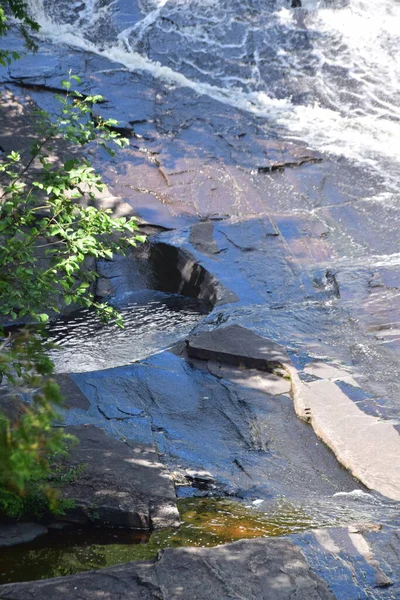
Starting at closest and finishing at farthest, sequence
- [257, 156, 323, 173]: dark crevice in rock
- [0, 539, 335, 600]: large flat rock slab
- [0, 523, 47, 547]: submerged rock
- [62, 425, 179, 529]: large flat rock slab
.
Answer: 1. [0, 539, 335, 600]: large flat rock slab
2. [0, 523, 47, 547]: submerged rock
3. [62, 425, 179, 529]: large flat rock slab
4. [257, 156, 323, 173]: dark crevice in rock

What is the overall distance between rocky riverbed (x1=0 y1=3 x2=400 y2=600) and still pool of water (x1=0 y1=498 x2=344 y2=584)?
63 millimetres

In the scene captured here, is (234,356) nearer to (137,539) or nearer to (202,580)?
(137,539)

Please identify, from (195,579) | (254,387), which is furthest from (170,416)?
(195,579)

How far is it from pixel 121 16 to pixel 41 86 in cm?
339

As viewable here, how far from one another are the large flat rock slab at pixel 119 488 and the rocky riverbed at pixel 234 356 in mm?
10

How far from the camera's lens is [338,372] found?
237 inches

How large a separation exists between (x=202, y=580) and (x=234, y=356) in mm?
3145

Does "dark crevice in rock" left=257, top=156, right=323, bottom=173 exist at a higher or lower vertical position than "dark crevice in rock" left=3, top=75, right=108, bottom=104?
lower

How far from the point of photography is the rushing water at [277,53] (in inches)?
428

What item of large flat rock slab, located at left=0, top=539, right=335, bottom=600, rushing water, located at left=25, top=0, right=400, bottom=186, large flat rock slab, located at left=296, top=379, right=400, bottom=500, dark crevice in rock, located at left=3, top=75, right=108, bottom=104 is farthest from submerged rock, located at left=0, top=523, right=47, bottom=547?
dark crevice in rock, located at left=3, top=75, right=108, bottom=104

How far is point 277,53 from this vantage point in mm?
12461

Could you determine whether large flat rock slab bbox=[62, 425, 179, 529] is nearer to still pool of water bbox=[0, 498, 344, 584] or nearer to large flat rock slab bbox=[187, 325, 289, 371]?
still pool of water bbox=[0, 498, 344, 584]

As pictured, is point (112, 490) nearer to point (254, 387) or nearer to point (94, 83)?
point (254, 387)

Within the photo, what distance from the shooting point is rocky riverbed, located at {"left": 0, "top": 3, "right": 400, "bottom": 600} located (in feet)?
11.2
